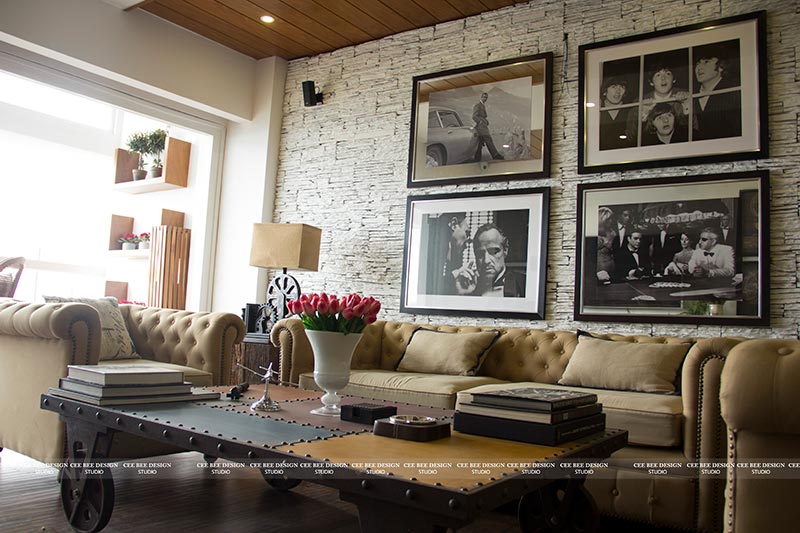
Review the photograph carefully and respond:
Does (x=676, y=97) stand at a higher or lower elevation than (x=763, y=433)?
higher

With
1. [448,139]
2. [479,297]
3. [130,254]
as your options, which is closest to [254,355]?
[479,297]

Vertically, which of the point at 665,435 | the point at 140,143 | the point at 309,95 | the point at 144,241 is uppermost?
the point at 309,95

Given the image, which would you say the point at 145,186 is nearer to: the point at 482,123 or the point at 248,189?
the point at 248,189

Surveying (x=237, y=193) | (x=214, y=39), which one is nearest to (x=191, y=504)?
(x=237, y=193)

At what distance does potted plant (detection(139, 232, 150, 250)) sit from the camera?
5.87 metres

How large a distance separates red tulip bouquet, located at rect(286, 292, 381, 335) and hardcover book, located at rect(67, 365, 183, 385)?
53cm

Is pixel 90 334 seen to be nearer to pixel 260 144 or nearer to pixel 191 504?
pixel 191 504

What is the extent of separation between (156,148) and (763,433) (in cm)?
556

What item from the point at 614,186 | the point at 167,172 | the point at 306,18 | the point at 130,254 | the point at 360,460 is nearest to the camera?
the point at 360,460

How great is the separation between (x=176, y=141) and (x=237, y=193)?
792 mm

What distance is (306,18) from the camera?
4.65 metres

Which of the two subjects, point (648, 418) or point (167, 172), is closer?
point (648, 418)

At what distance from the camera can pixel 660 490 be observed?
240 cm

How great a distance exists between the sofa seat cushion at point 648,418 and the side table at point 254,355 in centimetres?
223
